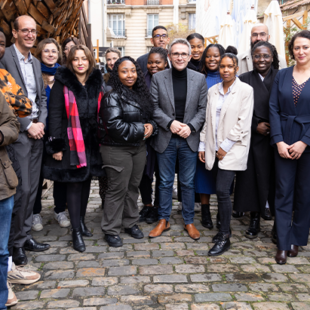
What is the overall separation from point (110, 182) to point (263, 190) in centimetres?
180

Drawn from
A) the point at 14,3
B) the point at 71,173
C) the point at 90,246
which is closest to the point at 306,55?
the point at 71,173

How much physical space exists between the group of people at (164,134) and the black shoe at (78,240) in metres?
0.01

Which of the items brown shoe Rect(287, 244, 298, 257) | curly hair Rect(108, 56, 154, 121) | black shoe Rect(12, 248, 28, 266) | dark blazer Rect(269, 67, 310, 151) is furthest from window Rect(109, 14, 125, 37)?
brown shoe Rect(287, 244, 298, 257)

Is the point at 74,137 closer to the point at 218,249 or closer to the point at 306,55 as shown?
the point at 218,249

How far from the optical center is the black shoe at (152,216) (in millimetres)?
4714

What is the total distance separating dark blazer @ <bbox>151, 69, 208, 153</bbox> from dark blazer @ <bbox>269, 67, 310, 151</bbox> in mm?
802

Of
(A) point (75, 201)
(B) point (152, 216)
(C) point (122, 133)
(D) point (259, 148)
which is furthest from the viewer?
(B) point (152, 216)

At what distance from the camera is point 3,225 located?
2578 millimetres

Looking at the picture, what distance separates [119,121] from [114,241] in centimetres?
138

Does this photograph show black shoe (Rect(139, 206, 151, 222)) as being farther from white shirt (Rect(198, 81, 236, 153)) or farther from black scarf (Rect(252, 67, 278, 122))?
black scarf (Rect(252, 67, 278, 122))

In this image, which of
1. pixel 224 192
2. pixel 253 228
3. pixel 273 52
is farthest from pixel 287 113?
pixel 253 228

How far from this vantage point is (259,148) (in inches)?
162

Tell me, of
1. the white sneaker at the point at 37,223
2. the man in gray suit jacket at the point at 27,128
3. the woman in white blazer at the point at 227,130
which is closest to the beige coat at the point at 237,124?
the woman in white blazer at the point at 227,130

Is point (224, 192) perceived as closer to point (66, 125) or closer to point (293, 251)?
point (293, 251)
